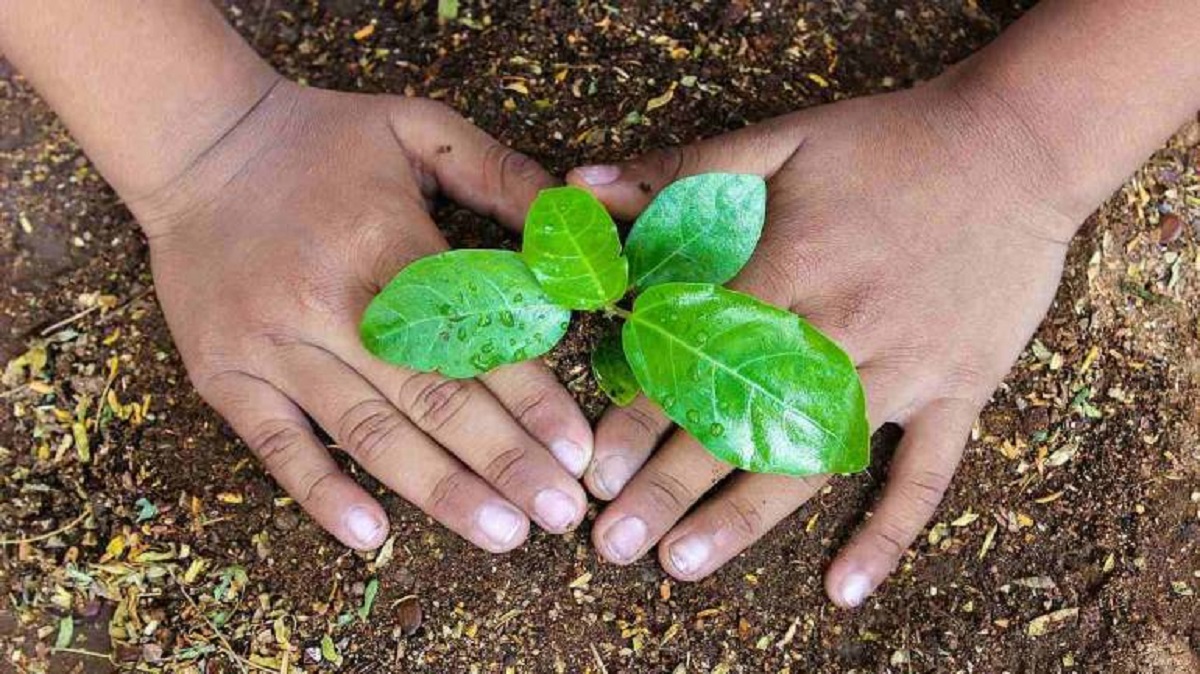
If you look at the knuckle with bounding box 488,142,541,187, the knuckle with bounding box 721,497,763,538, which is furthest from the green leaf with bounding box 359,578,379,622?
the knuckle with bounding box 488,142,541,187

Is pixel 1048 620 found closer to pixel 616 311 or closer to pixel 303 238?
pixel 616 311

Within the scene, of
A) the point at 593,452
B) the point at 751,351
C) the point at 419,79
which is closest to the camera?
the point at 751,351

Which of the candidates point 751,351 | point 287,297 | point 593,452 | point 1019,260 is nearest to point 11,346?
point 287,297

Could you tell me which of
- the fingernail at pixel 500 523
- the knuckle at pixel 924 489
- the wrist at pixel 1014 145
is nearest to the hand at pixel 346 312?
the fingernail at pixel 500 523

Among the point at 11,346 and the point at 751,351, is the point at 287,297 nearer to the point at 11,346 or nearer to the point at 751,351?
the point at 11,346

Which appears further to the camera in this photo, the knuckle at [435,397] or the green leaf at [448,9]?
the green leaf at [448,9]

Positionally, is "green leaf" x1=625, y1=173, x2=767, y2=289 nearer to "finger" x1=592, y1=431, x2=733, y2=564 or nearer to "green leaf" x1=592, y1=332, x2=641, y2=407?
"green leaf" x1=592, y1=332, x2=641, y2=407

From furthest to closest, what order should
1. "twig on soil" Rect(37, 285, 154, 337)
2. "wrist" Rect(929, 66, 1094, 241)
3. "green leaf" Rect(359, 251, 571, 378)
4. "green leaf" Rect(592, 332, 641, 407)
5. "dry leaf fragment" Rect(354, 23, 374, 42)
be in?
1. "dry leaf fragment" Rect(354, 23, 374, 42)
2. "twig on soil" Rect(37, 285, 154, 337)
3. "wrist" Rect(929, 66, 1094, 241)
4. "green leaf" Rect(592, 332, 641, 407)
5. "green leaf" Rect(359, 251, 571, 378)

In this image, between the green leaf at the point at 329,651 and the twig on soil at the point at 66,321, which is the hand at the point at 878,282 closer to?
the green leaf at the point at 329,651
